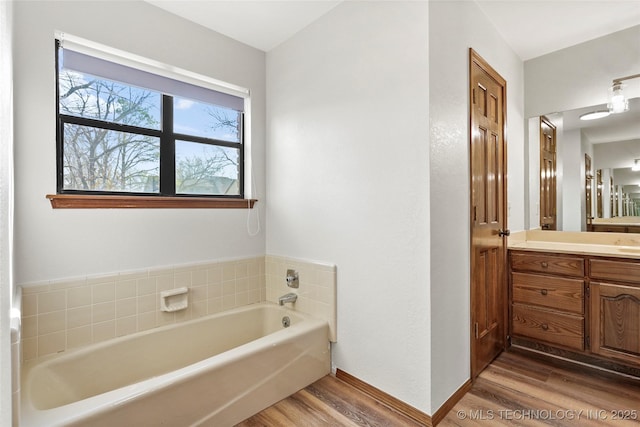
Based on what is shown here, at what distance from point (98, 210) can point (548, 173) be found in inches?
139

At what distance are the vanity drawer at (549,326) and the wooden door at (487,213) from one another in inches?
4.4

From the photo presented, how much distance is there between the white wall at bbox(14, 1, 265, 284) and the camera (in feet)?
5.46

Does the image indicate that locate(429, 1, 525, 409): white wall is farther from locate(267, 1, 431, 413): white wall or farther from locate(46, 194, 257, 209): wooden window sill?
locate(46, 194, 257, 209): wooden window sill

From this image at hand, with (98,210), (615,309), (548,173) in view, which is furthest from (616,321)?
(98,210)

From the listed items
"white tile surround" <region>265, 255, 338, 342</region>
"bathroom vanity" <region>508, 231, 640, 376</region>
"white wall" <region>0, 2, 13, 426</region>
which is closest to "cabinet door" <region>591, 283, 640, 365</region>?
"bathroom vanity" <region>508, 231, 640, 376</region>

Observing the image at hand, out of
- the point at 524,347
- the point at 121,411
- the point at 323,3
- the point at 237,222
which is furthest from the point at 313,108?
the point at 524,347

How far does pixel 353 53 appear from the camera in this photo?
2.00 metres

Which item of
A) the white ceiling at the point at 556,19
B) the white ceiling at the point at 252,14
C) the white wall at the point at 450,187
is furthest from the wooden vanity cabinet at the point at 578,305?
the white ceiling at the point at 252,14

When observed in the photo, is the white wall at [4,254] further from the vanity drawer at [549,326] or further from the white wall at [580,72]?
the white wall at [580,72]

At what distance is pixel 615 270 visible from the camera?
206 centimetres

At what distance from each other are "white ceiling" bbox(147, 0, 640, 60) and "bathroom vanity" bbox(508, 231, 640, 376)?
5.20ft

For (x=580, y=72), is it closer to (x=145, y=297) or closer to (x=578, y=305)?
(x=578, y=305)

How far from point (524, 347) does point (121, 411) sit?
2670 millimetres

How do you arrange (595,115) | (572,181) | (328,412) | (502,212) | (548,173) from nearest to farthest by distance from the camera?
1. (328,412)
2. (502,212)
3. (595,115)
4. (572,181)
5. (548,173)
